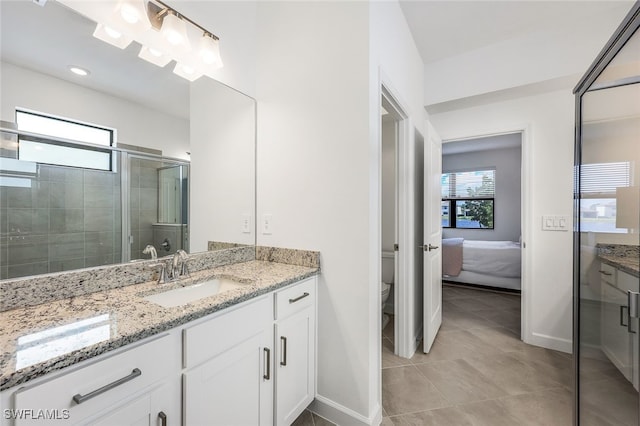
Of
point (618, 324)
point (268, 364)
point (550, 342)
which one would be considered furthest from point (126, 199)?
point (550, 342)

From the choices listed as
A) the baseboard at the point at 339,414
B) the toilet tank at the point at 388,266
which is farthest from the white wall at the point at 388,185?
the baseboard at the point at 339,414

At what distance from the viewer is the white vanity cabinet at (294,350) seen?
1.30 meters

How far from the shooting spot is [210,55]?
1517mm

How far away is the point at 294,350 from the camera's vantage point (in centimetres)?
139

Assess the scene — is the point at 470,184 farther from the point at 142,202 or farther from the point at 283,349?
the point at 142,202

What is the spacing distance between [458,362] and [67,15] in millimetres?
3105

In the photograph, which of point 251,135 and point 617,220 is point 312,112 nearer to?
point 251,135

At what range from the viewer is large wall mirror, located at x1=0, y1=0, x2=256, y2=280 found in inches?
37.6

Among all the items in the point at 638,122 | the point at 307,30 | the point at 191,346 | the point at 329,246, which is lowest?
the point at 191,346

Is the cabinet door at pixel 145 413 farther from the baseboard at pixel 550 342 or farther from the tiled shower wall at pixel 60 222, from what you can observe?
the baseboard at pixel 550 342

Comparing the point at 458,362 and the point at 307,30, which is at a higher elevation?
the point at 307,30

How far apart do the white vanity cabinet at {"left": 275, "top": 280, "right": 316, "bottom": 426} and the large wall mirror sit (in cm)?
64

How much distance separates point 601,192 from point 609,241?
25cm

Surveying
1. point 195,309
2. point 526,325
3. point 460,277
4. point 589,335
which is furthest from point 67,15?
point 460,277
